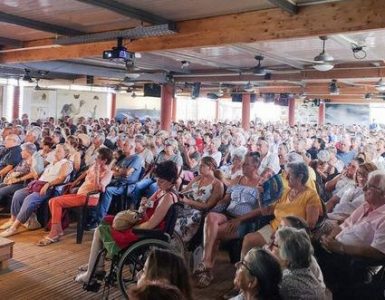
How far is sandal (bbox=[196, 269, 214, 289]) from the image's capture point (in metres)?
3.49

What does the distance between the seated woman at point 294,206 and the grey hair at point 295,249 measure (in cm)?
101

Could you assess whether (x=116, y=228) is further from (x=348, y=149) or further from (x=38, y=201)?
(x=348, y=149)

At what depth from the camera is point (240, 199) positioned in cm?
384

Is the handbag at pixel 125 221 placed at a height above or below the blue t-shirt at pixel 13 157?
below

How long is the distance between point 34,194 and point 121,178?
42.9 inches

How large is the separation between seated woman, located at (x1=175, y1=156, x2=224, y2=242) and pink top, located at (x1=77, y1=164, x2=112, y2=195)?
110 cm

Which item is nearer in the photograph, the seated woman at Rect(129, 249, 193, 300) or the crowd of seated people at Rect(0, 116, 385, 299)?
the seated woman at Rect(129, 249, 193, 300)

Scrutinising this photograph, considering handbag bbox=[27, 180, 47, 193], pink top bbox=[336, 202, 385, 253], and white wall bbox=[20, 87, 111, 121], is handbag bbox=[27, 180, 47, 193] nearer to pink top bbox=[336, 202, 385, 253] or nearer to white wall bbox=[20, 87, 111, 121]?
pink top bbox=[336, 202, 385, 253]

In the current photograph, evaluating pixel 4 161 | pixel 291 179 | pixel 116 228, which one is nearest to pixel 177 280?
pixel 116 228

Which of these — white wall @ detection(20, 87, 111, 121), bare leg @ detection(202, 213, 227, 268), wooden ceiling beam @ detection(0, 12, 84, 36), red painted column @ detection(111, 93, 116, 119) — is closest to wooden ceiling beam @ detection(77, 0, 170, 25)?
wooden ceiling beam @ detection(0, 12, 84, 36)

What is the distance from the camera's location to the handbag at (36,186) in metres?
5.03

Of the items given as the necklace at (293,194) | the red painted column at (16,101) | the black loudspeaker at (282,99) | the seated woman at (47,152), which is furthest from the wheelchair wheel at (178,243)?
the red painted column at (16,101)

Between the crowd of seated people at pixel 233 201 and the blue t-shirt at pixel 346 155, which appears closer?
the crowd of seated people at pixel 233 201

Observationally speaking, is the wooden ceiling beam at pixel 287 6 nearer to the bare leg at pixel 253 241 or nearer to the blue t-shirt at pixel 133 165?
the bare leg at pixel 253 241
